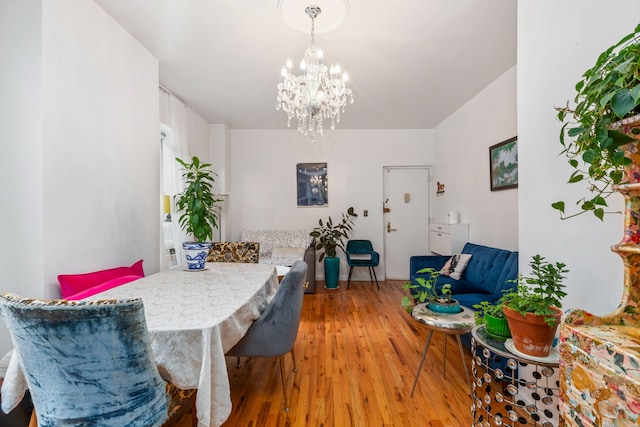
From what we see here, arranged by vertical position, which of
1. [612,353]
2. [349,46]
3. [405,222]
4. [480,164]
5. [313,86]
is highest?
[349,46]

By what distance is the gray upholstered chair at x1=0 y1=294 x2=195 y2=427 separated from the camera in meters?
0.86

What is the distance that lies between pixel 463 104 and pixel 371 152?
1.61 meters

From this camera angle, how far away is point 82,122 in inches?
74.8

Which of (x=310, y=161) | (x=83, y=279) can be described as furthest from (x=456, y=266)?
(x=83, y=279)

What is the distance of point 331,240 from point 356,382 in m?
2.75

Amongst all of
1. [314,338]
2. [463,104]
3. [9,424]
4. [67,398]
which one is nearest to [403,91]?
[463,104]

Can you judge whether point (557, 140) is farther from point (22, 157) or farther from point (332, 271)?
point (332, 271)

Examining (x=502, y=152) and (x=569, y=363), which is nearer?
(x=569, y=363)

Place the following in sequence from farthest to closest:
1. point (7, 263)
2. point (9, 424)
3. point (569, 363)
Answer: point (7, 263) < point (9, 424) < point (569, 363)

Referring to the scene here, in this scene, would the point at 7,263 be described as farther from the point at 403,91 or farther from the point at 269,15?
the point at 403,91

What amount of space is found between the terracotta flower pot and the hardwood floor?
85 cm

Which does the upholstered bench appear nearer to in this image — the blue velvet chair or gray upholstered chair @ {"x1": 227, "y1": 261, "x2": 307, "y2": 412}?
the blue velvet chair

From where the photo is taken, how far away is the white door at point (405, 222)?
201 inches

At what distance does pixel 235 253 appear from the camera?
9.27 feet
